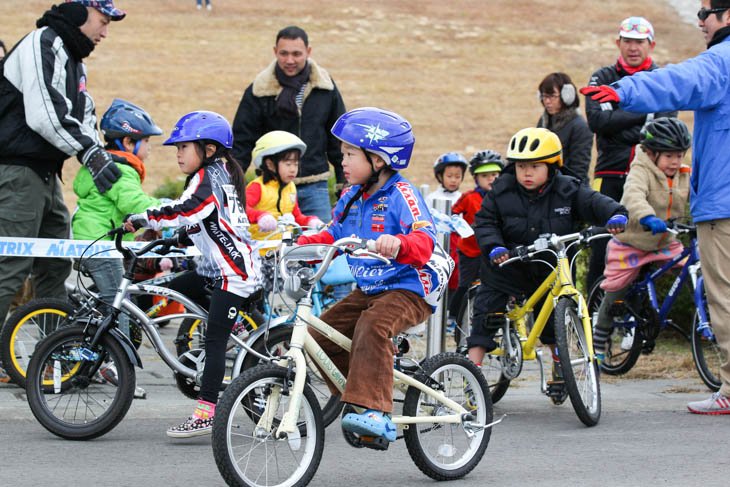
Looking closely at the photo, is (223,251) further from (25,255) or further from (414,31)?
(414,31)

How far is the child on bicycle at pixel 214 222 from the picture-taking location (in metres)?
5.79

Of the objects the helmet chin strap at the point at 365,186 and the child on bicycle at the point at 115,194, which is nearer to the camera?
the helmet chin strap at the point at 365,186

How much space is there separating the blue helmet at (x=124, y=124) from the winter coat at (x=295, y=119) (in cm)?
134

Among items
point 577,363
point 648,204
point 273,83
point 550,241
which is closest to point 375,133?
point 550,241

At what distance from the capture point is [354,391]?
4.80m

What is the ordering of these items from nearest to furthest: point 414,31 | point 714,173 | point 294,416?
point 294,416 → point 714,173 → point 414,31

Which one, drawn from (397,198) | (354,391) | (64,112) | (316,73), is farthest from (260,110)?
(354,391)

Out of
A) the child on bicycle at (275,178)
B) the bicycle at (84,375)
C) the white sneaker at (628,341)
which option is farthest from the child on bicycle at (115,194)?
the white sneaker at (628,341)

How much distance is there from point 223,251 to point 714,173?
3152mm

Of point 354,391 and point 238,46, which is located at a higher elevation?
point 238,46

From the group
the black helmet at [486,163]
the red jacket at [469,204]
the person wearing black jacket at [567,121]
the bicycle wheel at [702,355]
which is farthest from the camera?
the black helmet at [486,163]

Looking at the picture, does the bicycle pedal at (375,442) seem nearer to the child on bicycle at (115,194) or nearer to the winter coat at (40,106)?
the child on bicycle at (115,194)

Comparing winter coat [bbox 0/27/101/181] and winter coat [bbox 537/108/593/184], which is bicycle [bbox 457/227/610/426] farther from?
winter coat [bbox 0/27/101/181]

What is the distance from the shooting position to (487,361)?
308 inches
